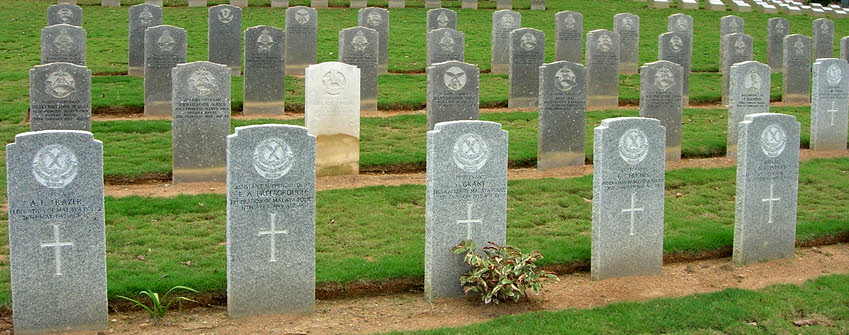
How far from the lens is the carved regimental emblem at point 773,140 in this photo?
927cm

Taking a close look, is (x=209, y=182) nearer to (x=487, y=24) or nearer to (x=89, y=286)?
(x=89, y=286)

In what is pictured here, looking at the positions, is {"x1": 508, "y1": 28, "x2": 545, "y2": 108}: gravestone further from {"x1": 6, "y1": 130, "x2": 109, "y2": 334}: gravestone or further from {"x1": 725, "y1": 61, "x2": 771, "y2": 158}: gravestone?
{"x1": 6, "y1": 130, "x2": 109, "y2": 334}: gravestone

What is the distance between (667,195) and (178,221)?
6.12 metres

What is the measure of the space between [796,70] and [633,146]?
1170 centimetres

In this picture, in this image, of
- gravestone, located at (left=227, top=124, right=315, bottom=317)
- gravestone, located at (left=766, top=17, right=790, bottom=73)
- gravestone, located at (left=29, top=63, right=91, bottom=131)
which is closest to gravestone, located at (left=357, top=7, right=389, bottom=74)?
gravestone, located at (left=29, top=63, right=91, bottom=131)

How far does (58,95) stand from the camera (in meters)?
12.4

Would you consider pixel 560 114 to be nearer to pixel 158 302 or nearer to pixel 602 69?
pixel 602 69

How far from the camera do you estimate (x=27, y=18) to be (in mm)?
24500

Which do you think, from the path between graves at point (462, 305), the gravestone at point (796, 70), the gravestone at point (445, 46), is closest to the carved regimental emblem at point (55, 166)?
the path between graves at point (462, 305)

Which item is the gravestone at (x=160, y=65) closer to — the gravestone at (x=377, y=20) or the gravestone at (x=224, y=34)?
the gravestone at (x=224, y=34)

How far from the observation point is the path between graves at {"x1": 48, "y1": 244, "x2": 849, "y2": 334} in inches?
293

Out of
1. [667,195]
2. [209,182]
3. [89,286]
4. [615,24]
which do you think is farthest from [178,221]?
[615,24]

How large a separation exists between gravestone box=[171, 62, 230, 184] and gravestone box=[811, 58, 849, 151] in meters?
9.08

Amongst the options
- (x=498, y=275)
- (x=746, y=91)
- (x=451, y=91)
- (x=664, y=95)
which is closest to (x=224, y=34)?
(x=451, y=91)
